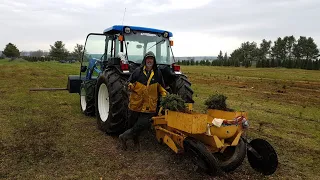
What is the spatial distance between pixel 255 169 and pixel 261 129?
2900 mm

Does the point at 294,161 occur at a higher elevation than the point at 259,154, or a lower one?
lower

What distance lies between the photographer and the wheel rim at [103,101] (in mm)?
6867

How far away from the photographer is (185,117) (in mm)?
4246

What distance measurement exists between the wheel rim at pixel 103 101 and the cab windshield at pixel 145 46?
36.0 inches

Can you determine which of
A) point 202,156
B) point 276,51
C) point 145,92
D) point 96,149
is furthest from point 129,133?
point 276,51

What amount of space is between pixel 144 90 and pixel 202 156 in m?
1.69

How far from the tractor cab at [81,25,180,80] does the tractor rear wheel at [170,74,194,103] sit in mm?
308

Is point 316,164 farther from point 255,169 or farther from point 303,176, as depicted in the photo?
point 255,169

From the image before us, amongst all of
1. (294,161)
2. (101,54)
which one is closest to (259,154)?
(294,161)

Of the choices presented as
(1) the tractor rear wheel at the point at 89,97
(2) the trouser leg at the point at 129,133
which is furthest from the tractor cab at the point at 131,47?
(2) the trouser leg at the point at 129,133

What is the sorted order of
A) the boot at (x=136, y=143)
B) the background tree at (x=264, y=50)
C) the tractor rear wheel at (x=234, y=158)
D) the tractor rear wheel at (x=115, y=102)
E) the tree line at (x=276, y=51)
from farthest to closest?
the background tree at (x=264, y=50), the tree line at (x=276, y=51), the tractor rear wheel at (x=115, y=102), the boot at (x=136, y=143), the tractor rear wheel at (x=234, y=158)

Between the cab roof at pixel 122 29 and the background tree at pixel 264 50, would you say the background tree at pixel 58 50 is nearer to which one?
the background tree at pixel 264 50

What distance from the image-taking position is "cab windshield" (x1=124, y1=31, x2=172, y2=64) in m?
6.70

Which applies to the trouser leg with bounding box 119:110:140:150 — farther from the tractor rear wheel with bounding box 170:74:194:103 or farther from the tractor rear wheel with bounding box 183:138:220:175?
the tractor rear wheel with bounding box 183:138:220:175
